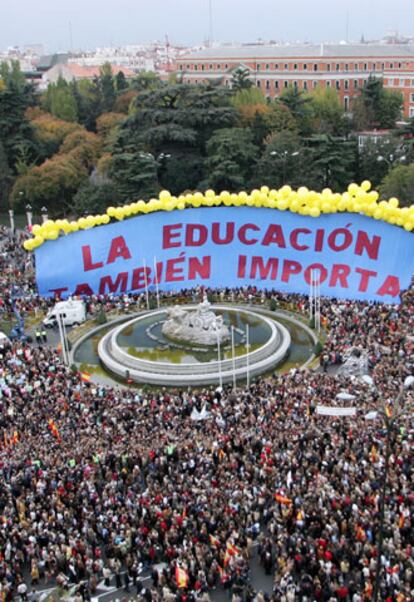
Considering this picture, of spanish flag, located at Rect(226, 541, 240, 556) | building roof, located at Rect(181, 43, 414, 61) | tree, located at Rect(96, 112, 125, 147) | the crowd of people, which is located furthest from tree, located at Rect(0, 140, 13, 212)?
spanish flag, located at Rect(226, 541, 240, 556)

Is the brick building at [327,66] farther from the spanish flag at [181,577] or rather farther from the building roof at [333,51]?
the spanish flag at [181,577]

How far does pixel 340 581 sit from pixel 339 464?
351 cm

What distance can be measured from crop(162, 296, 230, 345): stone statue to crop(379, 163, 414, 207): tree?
2218 centimetres

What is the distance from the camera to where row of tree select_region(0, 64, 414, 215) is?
176 feet

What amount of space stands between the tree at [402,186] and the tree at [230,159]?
39.7 feet

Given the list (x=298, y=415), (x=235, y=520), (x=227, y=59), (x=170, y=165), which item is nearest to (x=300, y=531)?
(x=235, y=520)

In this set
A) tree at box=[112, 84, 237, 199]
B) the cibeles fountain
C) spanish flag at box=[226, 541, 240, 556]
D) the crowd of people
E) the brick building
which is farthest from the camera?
the brick building

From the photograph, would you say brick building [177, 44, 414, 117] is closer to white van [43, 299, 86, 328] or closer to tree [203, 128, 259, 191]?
tree [203, 128, 259, 191]

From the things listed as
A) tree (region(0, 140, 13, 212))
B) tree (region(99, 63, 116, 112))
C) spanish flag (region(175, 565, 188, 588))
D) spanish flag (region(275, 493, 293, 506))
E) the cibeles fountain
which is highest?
tree (region(99, 63, 116, 112))

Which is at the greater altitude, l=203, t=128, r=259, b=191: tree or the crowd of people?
l=203, t=128, r=259, b=191: tree

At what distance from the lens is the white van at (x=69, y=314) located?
101 feet

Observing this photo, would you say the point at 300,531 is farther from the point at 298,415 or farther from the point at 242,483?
the point at 298,415

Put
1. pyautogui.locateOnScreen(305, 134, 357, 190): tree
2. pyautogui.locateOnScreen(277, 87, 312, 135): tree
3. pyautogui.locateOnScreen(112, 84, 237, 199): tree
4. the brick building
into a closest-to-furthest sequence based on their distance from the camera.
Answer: pyautogui.locateOnScreen(305, 134, 357, 190): tree < pyautogui.locateOnScreen(112, 84, 237, 199): tree < pyautogui.locateOnScreen(277, 87, 312, 135): tree < the brick building

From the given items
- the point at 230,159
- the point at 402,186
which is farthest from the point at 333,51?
the point at 402,186
